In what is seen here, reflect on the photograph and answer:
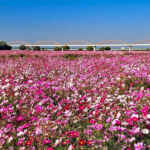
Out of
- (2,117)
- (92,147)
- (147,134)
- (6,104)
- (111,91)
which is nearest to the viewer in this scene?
(92,147)

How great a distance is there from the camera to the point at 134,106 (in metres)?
4.53

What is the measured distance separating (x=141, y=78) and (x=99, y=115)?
3.20m

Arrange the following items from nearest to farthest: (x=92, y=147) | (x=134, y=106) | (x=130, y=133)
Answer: (x=92, y=147)
(x=130, y=133)
(x=134, y=106)

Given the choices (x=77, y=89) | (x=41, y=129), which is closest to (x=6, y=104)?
(x=77, y=89)

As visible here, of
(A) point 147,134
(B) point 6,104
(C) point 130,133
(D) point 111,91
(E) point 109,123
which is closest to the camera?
(C) point 130,133

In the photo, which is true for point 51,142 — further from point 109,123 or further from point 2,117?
point 2,117

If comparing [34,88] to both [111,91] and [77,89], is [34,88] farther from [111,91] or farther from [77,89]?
[111,91]

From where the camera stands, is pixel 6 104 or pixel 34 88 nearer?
pixel 6 104

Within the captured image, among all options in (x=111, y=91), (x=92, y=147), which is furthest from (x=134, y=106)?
(x=111, y=91)

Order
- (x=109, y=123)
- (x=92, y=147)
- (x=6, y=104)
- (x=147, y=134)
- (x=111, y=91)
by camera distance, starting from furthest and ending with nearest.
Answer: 1. (x=111, y=91)
2. (x=6, y=104)
3. (x=109, y=123)
4. (x=147, y=134)
5. (x=92, y=147)

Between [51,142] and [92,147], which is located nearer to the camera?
[92,147]

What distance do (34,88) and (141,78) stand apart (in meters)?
2.91

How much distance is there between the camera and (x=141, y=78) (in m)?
7.43

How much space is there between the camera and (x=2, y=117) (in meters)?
4.92
